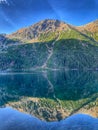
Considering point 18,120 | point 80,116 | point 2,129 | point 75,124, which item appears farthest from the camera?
point 80,116

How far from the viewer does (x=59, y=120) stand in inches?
1810

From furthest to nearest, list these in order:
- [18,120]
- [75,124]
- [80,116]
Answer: [80,116], [18,120], [75,124]

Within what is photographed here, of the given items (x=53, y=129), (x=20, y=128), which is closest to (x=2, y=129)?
(x=20, y=128)

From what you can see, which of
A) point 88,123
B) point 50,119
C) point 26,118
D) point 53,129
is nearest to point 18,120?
point 26,118

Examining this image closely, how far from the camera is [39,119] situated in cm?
4659

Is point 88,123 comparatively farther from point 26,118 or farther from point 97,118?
point 26,118

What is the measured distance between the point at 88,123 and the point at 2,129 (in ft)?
43.9

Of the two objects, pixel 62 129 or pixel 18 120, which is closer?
pixel 62 129

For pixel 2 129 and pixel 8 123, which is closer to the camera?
pixel 2 129

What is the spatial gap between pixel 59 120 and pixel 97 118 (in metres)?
6.55

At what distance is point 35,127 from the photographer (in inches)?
1586

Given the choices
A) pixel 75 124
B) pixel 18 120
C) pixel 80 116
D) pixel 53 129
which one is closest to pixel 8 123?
pixel 18 120

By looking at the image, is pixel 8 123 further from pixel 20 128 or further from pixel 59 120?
pixel 59 120

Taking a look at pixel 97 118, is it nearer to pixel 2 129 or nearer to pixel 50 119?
pixel 50 119
